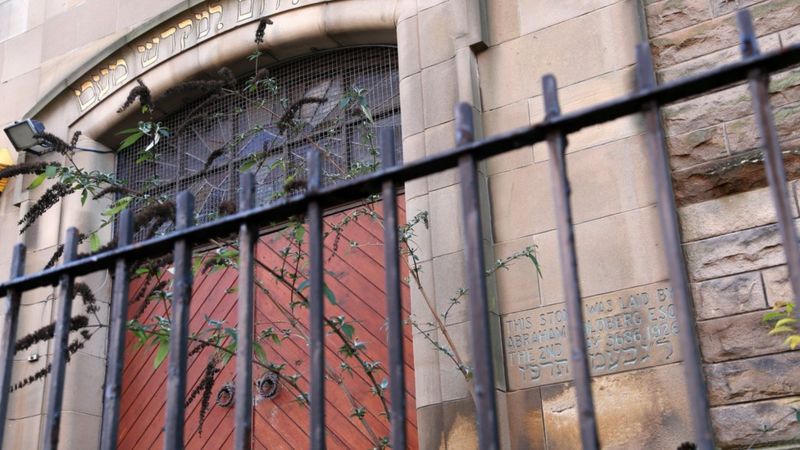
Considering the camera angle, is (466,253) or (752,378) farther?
(752,378)

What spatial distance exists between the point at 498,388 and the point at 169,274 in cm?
286

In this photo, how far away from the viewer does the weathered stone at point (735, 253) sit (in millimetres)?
4871

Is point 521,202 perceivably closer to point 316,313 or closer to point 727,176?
point 727,176

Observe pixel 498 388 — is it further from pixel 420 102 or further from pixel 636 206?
pixel 420 102

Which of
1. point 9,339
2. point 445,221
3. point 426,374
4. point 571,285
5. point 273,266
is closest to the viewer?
point 571,285

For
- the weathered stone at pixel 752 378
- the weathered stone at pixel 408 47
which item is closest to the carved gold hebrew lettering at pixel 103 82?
the weathered stone at pixel 408 47

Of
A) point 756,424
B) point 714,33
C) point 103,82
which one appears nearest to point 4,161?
point 103,82

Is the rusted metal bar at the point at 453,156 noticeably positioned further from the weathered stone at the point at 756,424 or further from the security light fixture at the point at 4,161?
the security light fixture at the point at 4,161

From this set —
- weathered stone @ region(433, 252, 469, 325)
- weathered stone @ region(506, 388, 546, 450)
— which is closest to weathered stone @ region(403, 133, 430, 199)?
weathered stone @ region(433, 252, 469, 325)

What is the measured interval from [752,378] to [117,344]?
10.3ft

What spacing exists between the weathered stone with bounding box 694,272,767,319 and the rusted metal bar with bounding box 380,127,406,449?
2.90m

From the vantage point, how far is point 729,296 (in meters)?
4.91

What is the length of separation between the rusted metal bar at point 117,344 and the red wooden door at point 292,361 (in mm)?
3201

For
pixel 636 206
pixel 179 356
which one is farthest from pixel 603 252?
pixel 179 356
